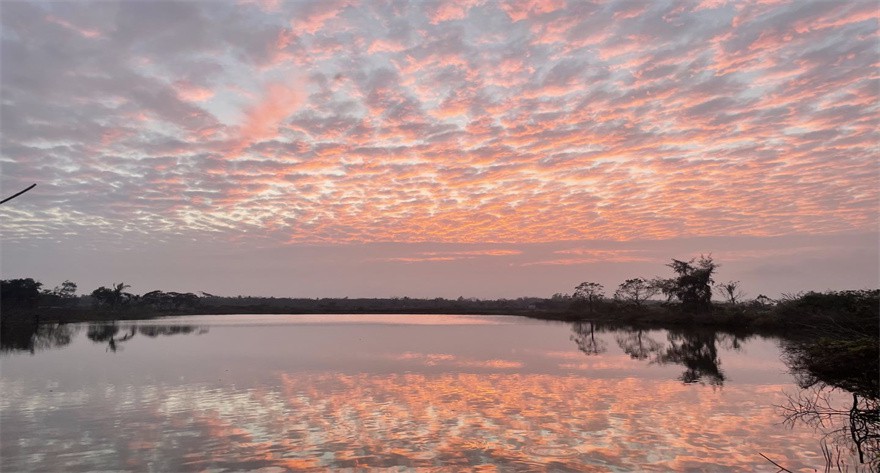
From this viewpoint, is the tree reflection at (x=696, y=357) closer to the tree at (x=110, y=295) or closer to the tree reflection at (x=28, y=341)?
the tree reflection at (x=28, y=341)

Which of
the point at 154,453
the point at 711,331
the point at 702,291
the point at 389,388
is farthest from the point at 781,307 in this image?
the point at 154,453

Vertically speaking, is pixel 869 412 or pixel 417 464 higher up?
pixel 869 412

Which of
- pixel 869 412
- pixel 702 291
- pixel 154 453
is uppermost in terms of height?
pixel 702 291

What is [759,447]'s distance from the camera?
38.9ft

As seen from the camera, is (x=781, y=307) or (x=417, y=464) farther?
(x=781, y=307)

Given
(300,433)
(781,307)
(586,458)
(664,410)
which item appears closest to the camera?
(586,458)

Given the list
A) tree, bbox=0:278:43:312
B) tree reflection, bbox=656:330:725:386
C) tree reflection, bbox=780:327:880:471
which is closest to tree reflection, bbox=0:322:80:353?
tree, bbox=0:278:43:312

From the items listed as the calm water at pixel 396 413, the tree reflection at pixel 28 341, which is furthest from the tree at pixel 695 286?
the tree reflection at pixel 28 341

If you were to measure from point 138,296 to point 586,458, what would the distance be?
105 m

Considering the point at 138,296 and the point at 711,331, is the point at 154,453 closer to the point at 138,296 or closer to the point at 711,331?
the point at 711,331

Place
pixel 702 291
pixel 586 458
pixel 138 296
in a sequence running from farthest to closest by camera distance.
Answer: pixel 138 296
pixel 702 291
pixel 586 458

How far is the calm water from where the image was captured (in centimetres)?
1093

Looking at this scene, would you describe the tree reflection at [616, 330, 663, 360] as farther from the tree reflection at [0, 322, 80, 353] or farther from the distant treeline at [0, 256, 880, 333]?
the tree reflection at [0, 322, 80, 353]

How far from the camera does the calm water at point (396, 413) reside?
10930 millimetres
